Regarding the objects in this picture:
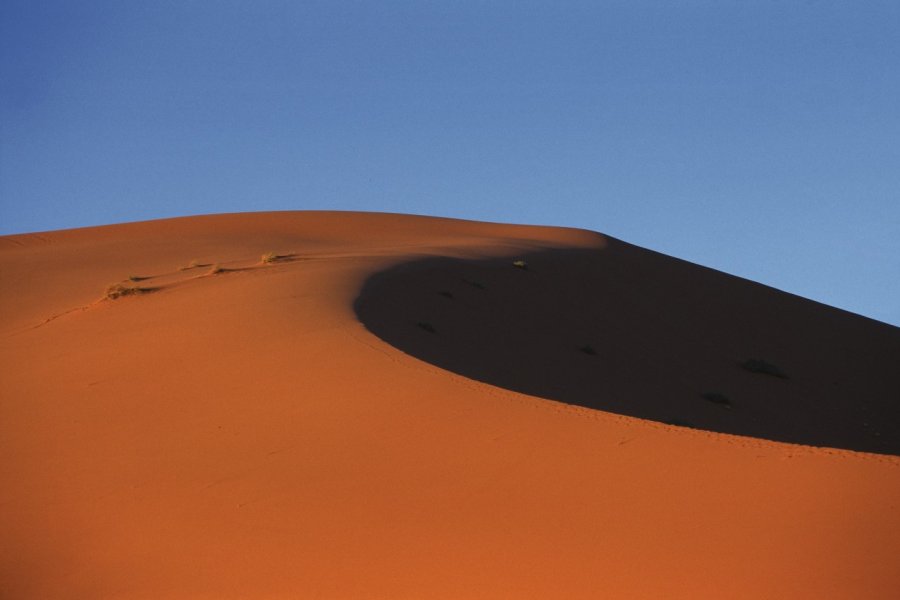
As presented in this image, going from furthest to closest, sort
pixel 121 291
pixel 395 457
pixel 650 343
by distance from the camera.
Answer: pixel 650 343, pixel 121 291, pixel 395 457

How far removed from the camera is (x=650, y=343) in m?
23.1

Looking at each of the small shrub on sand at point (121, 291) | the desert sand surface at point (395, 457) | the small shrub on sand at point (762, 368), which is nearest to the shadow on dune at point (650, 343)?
the small shrub on sand at point (762, 368)

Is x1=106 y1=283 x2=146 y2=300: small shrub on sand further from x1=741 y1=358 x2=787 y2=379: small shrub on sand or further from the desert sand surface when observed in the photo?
x1=741 y1=358 x2=787 y2=379: small shrub on sand

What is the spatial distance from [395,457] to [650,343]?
14873 millimetres

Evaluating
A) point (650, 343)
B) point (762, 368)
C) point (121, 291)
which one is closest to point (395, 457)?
point (121, 291)

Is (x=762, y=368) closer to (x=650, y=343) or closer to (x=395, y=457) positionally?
(x=650, y=343)

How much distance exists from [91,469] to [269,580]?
3428 millimetres

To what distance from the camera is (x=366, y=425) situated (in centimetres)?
1003

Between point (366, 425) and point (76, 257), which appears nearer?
point (366, 425)

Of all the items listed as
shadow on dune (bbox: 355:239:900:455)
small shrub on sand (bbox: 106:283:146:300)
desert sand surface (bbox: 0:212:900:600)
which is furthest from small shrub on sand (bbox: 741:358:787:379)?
small shrub on sand (bbox: 106:283:146:300)

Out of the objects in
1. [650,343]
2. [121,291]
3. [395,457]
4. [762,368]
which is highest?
[121,291]

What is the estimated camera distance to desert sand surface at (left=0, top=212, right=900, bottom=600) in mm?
6797

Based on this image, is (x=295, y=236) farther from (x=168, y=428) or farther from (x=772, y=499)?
(x=772, y=499)

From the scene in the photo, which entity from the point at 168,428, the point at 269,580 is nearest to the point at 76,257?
the point at 168,428
